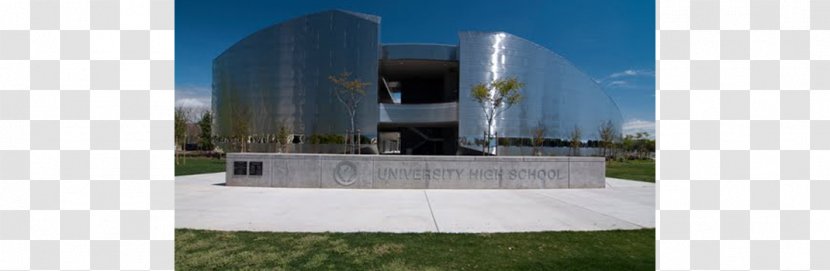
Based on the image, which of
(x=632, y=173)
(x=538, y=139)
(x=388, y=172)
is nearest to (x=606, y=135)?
(x=538, y=139)

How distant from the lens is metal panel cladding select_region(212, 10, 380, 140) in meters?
37.6

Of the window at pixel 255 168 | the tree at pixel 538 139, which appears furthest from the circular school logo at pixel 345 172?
the tree at pixel 538 139

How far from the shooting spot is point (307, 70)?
38.6m

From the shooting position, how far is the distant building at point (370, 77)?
37.6m

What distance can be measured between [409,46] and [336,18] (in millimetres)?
8334

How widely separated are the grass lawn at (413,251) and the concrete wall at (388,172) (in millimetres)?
6803

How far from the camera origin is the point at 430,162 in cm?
1276

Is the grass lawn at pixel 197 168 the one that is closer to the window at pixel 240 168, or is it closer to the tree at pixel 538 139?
the window at pixel 240 168

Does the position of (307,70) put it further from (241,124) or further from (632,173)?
(632,173)

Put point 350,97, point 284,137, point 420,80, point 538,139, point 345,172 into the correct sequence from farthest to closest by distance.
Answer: point 420,80 → point 538,139 → point 284,137 → point 350,97 → point 345,172

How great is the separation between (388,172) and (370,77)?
2625cm

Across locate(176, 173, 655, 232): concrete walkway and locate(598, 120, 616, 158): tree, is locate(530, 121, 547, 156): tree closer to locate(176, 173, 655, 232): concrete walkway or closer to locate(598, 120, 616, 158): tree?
locate(598, 120, 616, 158): tree

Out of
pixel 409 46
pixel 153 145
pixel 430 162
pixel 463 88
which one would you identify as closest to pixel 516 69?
pixel 463 88

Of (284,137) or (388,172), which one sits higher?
(284,137)
